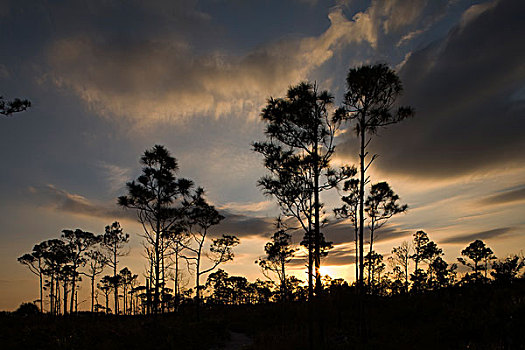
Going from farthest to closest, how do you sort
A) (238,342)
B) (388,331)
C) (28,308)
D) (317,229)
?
(28,308) < (238,342) < (388,331) < (317,229)

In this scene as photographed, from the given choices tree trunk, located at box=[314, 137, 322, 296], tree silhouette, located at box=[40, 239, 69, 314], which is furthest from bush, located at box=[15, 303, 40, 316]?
tree trunk, located at box=[314, 137, 322, 296]

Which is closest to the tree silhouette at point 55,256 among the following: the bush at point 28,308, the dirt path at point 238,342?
the bush at point 28,308

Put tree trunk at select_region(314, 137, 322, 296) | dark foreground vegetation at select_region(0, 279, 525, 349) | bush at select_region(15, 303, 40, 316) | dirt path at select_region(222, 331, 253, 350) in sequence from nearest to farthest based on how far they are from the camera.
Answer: dark foreground vegetation at select_region(0, 279, 525, 349) → tree trunk at select_region(314, 137, 322, 296) → dirt path at select_region(222, 331, 253, 350) → bush at select_region(15, 303, 40, 316)

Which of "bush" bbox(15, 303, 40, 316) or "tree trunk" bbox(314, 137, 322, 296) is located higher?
"tree trunk" bbox(314, 137, 322, 296)

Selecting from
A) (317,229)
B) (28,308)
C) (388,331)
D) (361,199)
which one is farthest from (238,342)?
(28,308)

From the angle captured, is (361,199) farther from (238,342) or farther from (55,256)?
(55,256)

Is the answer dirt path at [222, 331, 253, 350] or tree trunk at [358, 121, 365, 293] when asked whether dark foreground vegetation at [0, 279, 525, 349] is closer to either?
dirt path at [222, 331, 253, 350]

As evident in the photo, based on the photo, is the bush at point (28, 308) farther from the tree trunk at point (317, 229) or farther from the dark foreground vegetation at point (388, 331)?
the tree trunk at point (317, 229)

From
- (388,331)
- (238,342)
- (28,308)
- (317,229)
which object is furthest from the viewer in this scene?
(28,308)

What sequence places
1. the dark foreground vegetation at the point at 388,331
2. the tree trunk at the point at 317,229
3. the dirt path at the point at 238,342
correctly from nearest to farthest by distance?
the dark foreground vegetation at the point at 388,331
the tree trunk at the point at 317,229
the dirt path at the point at 238,342

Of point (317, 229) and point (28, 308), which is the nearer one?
point (317, 229)

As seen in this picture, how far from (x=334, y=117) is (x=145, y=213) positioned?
1746 cm

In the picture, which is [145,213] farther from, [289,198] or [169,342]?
[289,198]

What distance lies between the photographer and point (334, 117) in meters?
18.0
